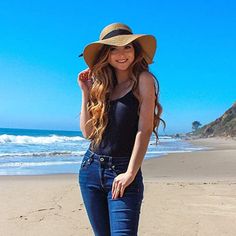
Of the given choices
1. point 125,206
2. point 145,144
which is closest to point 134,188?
point 125,206

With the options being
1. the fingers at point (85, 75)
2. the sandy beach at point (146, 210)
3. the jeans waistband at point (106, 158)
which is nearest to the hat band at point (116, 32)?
the fingers at point (85, 75)

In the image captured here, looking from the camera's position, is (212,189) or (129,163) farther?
(212,189)

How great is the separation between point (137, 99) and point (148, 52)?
349 mm

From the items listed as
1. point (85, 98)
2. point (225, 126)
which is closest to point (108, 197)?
point (85, 98)

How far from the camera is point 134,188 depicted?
8.09 feet

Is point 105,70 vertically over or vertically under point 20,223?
over

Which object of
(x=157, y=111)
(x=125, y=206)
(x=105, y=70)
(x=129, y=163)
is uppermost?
(x=105, y=70)

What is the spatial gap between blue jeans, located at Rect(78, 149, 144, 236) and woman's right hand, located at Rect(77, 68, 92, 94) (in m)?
0.43

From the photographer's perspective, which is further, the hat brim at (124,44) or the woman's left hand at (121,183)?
the hat brim at (124,44)

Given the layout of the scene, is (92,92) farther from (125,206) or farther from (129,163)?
(125,206)

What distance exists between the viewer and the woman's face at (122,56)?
8.45ft

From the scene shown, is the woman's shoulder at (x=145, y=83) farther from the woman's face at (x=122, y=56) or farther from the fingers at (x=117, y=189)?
the fingers at (x=117, y=189)

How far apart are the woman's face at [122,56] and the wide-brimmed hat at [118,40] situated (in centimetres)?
6

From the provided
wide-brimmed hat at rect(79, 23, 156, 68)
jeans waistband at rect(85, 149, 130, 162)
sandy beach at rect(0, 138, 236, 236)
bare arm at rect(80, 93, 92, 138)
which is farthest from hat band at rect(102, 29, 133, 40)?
sandy beach at rect(0, 138, 236, 236)
